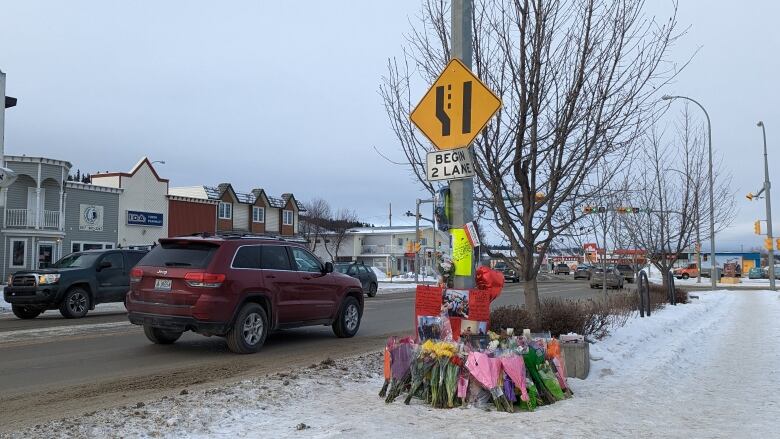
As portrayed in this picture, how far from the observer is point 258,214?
58844 millimetres

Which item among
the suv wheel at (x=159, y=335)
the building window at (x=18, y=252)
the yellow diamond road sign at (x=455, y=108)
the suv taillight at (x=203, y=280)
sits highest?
the yellow diamond road sign at (x=455, y=108)

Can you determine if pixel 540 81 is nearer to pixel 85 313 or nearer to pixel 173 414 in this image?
pixel 173 414

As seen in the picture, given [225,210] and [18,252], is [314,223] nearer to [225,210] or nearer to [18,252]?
[225,210]

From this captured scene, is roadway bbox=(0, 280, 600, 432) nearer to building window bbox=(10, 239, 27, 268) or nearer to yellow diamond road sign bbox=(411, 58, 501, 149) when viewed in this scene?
yellow diamond road sign bbox=(411, 58, 501, 149)

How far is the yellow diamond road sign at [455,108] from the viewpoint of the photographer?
618 centimetres

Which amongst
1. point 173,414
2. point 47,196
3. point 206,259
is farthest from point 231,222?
point 173,414

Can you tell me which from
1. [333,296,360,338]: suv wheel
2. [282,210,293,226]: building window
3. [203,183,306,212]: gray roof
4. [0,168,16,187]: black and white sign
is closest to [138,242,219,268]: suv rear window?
[333,296,360,338]: suv wheel

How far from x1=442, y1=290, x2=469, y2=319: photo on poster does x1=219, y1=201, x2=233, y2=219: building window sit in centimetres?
4930

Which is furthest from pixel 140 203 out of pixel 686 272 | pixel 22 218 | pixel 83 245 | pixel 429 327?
pixel 686 272

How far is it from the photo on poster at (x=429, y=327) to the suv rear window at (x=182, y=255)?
434 centimetres

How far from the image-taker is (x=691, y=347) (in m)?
10.3

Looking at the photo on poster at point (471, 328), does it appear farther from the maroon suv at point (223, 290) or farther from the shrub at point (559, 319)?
the maroon suv at point (223, 290)

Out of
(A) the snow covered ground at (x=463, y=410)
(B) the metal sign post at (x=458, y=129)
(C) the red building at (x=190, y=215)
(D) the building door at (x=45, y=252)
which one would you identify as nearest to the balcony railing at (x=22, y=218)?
(D) the building door at (x=45, y=252)

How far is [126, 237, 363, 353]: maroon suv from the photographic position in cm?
931
